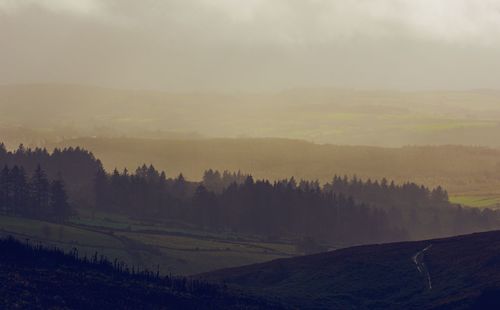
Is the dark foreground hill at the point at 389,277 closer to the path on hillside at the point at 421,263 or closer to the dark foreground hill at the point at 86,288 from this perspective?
the path on hillside at the point at 421,263

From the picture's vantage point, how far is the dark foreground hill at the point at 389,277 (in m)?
126

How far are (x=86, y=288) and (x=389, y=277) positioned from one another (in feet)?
164

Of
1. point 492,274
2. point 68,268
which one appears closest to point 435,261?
point 492,274

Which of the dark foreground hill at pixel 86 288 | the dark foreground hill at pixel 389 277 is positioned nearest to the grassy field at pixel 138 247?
the dark foreground hill at pixel 389 277

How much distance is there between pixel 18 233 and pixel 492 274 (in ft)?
281

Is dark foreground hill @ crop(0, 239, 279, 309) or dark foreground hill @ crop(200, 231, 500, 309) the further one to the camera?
dark foreground hill @ crop(200, 231, 500, 309)

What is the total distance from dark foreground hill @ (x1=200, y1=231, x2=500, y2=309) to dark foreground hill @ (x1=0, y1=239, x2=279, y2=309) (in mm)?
11808

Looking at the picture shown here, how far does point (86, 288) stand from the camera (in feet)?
356

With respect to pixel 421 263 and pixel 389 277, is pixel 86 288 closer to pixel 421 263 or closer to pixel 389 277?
pixel 389 277

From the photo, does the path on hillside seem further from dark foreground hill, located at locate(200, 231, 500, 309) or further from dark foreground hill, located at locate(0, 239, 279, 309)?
dark foreground hill, located at locate(0, 239, 279, 309)

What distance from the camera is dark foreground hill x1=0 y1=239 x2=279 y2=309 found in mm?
100938

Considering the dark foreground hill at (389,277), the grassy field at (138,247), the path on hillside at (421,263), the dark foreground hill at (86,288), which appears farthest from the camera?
the grassy field at (138,247)

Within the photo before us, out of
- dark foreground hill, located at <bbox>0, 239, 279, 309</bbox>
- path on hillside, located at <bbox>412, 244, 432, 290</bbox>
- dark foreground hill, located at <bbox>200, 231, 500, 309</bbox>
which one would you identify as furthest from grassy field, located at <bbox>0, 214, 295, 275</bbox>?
dark foreground hill, located at <bbox>0, 239, 279, 309</bbox>

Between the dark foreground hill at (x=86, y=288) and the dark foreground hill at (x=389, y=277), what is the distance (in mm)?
11808
